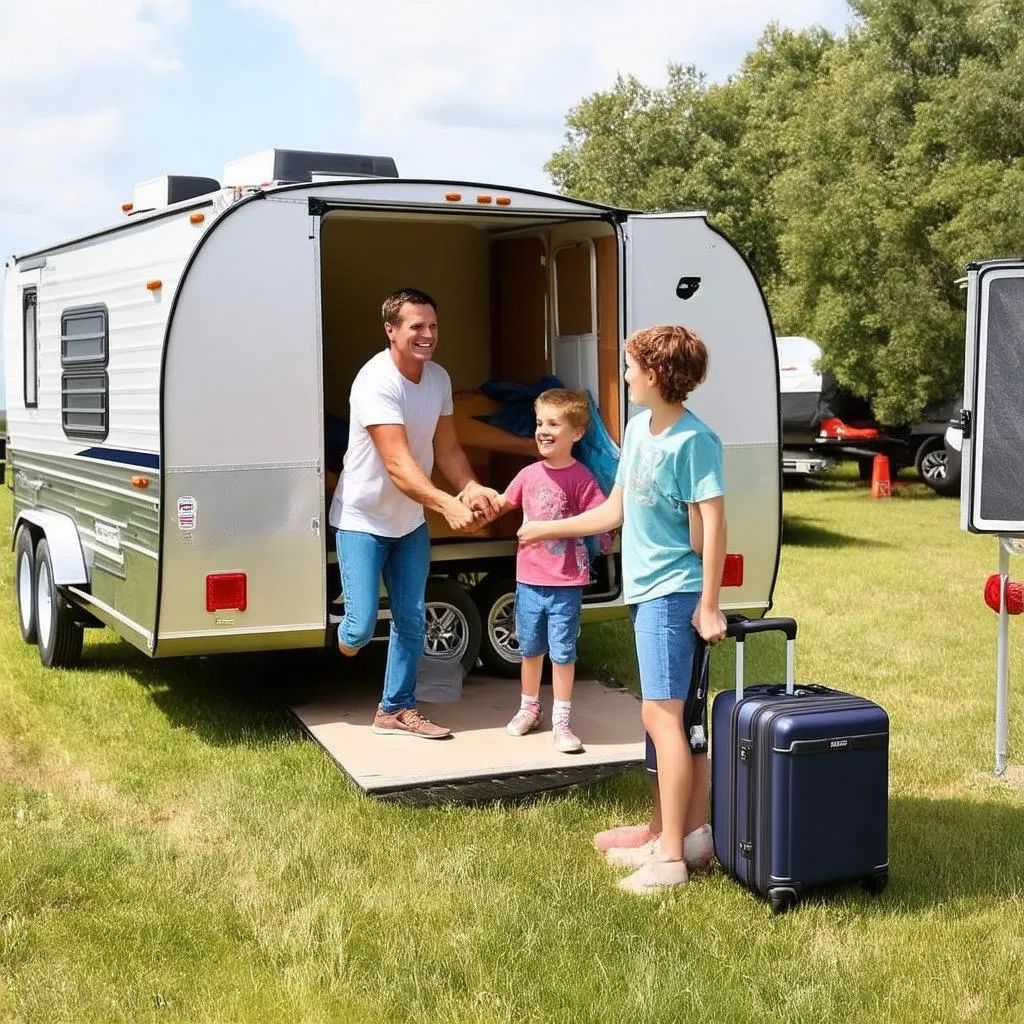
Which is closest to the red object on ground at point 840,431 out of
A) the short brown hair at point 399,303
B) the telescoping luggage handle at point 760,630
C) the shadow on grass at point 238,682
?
the shadow on grass at point 238,682

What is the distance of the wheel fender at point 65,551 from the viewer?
8117mm

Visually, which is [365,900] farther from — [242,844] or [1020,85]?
[1020,85]

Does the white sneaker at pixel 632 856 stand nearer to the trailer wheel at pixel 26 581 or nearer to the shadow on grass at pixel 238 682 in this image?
the shadow on grass at pixel 238 682

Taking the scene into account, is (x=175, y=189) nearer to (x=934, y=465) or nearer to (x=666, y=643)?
(x=666, y=643)

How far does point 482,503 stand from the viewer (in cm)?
639

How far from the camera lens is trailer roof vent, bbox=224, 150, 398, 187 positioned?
772cm

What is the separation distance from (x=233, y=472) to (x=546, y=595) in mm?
1491

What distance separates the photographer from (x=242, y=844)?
216 inches

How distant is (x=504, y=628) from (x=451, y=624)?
1.38 feet

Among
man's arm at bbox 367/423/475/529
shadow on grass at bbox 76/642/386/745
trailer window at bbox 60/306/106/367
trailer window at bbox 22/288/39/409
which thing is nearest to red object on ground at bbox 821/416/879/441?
shadow on grass at bbox 76/642/386/745

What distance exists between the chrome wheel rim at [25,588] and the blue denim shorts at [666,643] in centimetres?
557

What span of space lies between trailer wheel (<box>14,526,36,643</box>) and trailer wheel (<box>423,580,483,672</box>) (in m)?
2.98

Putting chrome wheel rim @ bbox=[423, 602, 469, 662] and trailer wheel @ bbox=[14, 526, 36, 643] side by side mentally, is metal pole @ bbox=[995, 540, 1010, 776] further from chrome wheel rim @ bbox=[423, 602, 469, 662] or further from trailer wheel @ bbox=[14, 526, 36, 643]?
trailer wheel @ bbox=[14, 526, 36, 643]

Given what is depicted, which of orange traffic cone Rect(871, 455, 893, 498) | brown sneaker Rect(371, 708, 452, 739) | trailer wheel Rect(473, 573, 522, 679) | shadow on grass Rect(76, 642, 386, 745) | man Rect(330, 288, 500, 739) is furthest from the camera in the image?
orange traffic cone Rect(871, 455, 893, 498)
